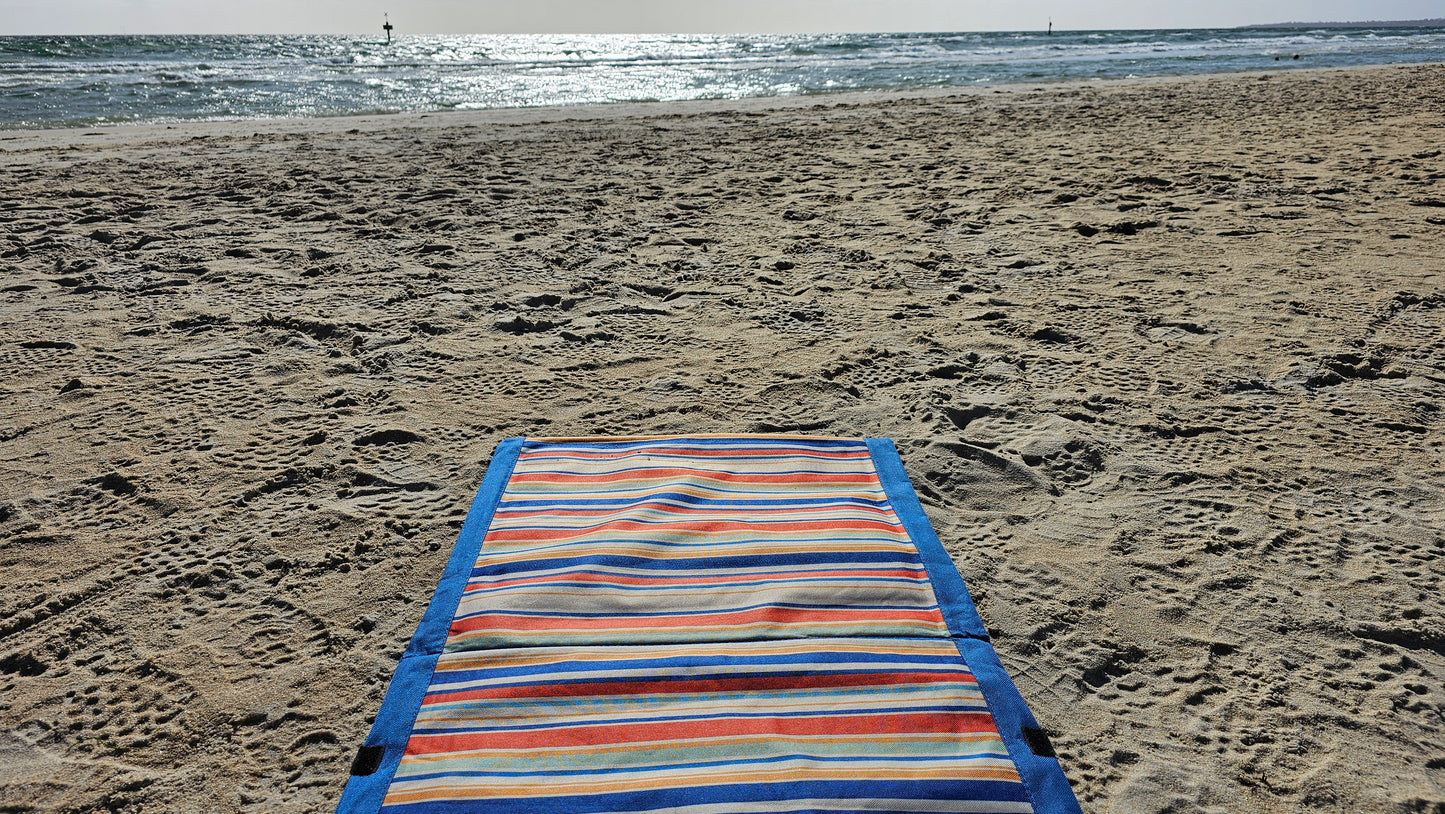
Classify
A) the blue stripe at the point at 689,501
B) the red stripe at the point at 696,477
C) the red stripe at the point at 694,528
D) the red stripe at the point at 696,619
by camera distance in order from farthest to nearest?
the red stripe at the point at 696,477, the blue stripe at the point at 689,501, the red stripe at the point at 694,528, the red stripe at the point at 696,619

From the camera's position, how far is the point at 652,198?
16.7 feet

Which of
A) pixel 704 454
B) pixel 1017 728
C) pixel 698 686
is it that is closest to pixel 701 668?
pixel 698 686

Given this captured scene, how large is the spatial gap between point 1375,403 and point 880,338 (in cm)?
159

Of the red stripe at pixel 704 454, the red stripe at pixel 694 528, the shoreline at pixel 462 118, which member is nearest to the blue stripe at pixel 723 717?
the red stripe at pixel 694 528

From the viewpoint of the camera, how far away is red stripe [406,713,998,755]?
1403 millimetres

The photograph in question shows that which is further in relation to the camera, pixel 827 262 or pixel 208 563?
pixel 827 262

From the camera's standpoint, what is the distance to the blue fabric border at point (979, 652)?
1330 millimetres

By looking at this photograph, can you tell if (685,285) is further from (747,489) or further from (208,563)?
(208,563)

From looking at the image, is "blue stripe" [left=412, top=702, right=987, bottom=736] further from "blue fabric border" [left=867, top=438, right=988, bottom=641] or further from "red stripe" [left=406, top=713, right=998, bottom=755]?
"blue fabric border" [left=867, top=438, right=988, bottom=641]

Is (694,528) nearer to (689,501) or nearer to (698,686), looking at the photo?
(689,501)

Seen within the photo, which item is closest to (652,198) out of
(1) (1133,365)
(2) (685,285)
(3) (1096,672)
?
(2) (685,285)

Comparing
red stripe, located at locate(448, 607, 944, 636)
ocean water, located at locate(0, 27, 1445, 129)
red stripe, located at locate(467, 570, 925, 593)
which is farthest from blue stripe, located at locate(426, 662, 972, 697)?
ocean water, located at locate(0, 27, 1445, 129)

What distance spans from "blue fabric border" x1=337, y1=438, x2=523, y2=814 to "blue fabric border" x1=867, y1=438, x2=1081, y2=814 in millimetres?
1074

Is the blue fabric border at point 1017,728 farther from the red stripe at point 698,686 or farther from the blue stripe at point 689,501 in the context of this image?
the blue stripe at point 689,501
